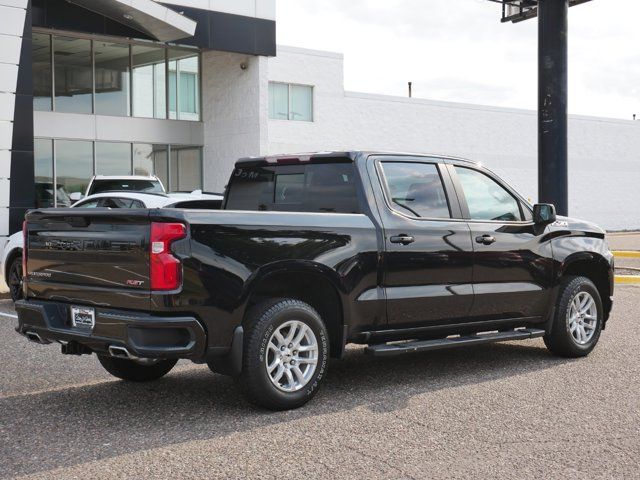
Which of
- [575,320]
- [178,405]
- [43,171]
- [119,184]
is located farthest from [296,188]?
[43,171]

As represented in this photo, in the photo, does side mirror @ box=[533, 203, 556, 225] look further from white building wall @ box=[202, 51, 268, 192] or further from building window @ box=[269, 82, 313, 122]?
building window @ box=[269, 82, 313, 122]

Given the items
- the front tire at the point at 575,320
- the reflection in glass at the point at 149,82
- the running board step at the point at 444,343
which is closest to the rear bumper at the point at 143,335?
the running board step at the point at 444,343

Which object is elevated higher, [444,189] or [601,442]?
[444,189]

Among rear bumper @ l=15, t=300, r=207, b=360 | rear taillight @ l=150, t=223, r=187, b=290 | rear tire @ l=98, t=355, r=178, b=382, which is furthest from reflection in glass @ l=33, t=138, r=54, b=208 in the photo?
rear taillight @ l=150, t=223, r=187, b=290

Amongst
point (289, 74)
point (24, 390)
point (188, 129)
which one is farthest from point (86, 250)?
point (289, 74)

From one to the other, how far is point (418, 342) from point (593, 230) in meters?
2.60

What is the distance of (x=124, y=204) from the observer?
13180 mm

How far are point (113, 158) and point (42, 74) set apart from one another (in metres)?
3.28

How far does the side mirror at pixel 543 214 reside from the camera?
7.99 m

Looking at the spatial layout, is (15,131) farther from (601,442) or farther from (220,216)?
(601,442)

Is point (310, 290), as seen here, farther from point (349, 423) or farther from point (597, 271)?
point (597, 271)

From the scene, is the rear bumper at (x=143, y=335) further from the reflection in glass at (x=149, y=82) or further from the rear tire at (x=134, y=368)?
the reflection in glass at (x=149, y=82)

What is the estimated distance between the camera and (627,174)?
4506 cm

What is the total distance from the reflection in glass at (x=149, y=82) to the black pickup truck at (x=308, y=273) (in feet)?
71.9
